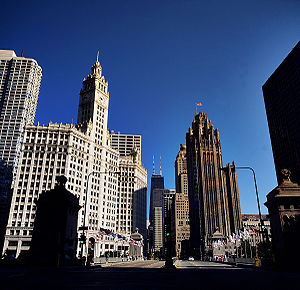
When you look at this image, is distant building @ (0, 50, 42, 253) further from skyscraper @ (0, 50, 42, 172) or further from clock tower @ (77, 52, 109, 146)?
clock tower @ (77, 52, 109, 146)

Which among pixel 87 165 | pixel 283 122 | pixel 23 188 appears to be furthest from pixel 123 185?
pixel 283 122

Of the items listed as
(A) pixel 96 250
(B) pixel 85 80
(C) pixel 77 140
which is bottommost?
(A) pixel 96 250

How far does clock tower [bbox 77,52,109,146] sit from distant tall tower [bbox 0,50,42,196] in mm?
38531

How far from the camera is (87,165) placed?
365 feet

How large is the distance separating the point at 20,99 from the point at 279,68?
484 feet

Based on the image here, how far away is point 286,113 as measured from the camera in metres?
140

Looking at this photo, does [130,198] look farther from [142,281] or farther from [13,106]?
[142,281]

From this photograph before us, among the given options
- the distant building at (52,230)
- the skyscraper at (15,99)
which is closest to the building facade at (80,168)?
the skyscraper at (15,99)

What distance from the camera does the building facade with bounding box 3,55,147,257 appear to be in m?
94.2

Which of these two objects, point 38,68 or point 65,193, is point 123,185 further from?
point 65,193

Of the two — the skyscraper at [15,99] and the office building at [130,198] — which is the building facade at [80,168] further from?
the skyscraper at [15,99]

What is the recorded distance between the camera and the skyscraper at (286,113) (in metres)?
130

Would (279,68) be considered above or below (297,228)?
above

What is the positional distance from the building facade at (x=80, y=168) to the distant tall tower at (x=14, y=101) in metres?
42.3
